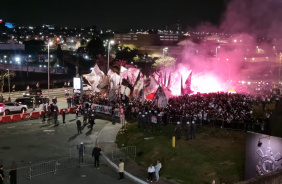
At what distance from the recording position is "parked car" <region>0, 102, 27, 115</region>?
2826 cm

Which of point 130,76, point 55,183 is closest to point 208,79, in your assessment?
point 130,76

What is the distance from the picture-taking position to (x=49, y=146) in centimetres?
1922

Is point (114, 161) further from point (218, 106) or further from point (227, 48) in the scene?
point (227, 48)

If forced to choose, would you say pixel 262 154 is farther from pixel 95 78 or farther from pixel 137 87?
pixel 95 78

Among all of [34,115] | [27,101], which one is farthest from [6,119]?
[27,101]

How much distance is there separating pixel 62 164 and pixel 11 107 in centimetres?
1600

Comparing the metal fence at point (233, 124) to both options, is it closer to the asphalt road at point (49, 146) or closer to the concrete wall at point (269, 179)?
the asphalt road at point (49, 146)

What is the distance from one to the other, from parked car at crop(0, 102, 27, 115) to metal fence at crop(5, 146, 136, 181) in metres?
13.0

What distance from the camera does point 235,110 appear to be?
24.1 metres

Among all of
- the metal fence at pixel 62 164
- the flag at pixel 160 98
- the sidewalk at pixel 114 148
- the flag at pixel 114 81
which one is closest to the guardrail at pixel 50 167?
the metal fence at pixel 62 164

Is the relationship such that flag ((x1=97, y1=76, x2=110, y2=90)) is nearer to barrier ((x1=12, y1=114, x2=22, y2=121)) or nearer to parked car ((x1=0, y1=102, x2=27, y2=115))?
parked car ((x1=0, y1=102, x2=27, y2=115))

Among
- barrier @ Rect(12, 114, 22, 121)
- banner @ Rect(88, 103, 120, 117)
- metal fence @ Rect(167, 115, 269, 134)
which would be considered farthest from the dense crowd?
barrier @ Rect(12, 114, 22, 121)

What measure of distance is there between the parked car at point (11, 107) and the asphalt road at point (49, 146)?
3384mm

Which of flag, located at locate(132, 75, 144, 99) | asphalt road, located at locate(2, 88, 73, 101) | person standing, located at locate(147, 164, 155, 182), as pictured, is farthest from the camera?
asphalt road, located at locate(2, 88, 73, 101)
